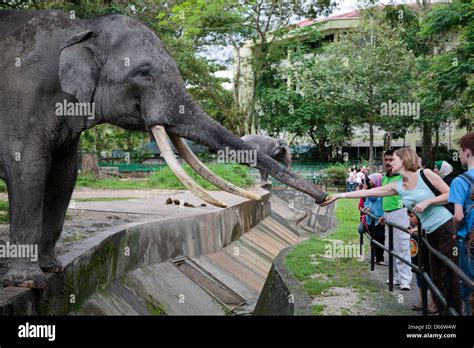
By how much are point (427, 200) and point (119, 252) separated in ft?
12.2

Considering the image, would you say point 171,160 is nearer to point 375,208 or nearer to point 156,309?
point 156,309

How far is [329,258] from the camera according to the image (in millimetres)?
8375

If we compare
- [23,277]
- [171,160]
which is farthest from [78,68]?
[23,277]

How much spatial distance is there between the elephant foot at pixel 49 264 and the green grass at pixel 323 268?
2.30m

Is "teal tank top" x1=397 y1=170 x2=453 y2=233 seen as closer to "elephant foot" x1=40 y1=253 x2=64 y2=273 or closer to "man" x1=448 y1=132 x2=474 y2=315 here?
"man" x1=448 y1=132 x2=474 y2=315

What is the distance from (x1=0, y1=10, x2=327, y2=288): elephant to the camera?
4.07 meters

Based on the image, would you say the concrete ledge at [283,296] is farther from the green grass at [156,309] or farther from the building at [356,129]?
the building at [356,129]

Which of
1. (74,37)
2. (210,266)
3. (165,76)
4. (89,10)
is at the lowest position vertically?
(210,266)

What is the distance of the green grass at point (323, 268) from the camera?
636 centimetres

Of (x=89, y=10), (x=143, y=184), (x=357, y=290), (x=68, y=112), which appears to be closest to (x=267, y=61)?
(x=143, y=184)

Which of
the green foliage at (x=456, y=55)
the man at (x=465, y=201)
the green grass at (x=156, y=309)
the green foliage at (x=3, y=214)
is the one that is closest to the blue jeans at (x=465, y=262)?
the man at (x=465, y=201)

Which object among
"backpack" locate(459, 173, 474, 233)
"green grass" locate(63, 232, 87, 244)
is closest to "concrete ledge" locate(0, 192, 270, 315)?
"green grass" locate(63, 232, 87, 244)

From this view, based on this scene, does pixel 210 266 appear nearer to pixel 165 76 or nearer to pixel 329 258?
pixel 329 258
